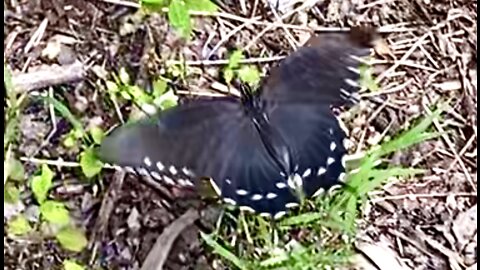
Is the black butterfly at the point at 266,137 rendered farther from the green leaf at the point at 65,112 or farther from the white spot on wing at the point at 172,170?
the green leaf at the point at 65,112

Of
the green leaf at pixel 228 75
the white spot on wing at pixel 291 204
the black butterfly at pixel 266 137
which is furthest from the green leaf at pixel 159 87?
the white spot on wing at pixel 291 204

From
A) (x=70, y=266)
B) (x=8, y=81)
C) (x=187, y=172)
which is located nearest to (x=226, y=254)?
(x=187, y=172)

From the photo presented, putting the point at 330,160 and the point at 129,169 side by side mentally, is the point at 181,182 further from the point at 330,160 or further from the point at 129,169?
the point at 330,160

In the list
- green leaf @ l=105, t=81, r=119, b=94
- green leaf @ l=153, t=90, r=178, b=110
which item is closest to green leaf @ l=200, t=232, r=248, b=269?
green leaf @ l=153, t=90, r=178, b=110

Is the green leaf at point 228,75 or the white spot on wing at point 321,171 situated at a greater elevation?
the green leaf at point 228,75

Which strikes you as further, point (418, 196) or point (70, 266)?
point (418, 196)

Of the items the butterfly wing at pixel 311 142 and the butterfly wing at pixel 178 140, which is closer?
the butterfly wing at pixel 178 140

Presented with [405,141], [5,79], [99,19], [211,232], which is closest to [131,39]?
[99,19]
